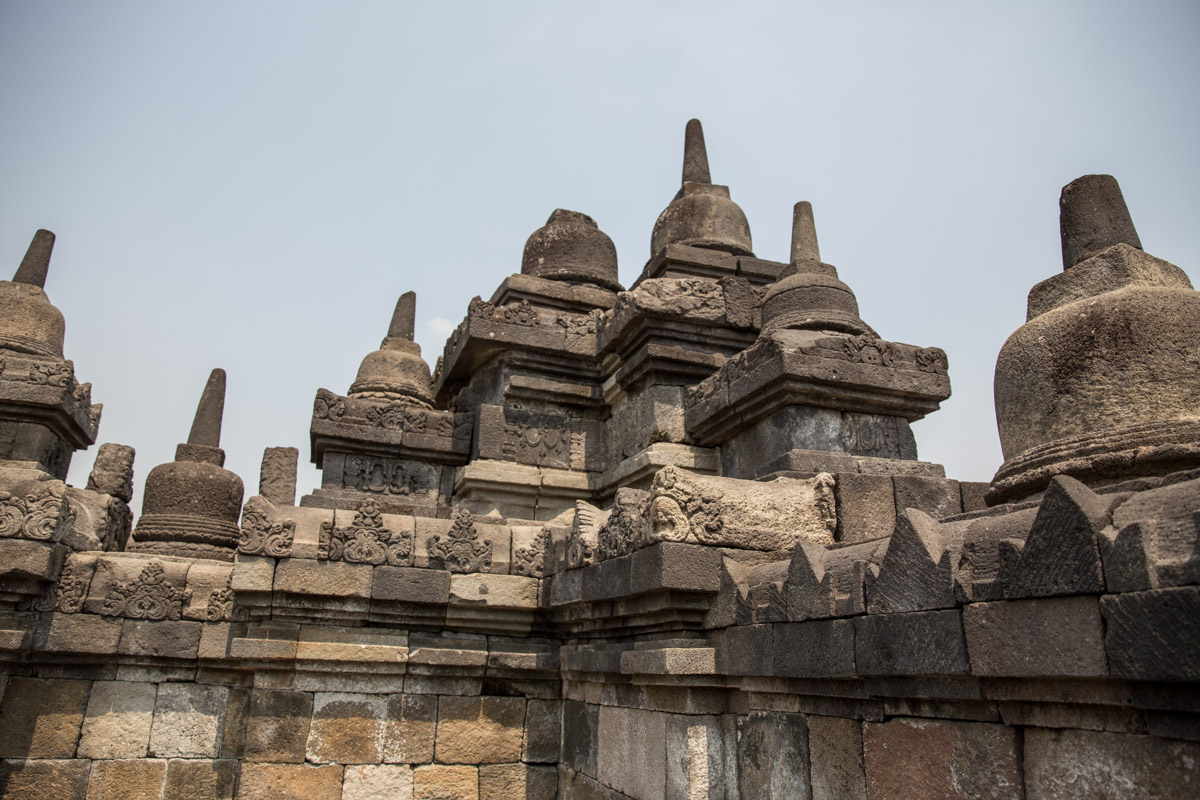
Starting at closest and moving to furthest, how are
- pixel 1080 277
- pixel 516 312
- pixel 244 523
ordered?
pixel 1080 277 → pixel 244 523 → pixel 516 312

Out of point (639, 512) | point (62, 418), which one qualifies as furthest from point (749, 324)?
point (62, 418)

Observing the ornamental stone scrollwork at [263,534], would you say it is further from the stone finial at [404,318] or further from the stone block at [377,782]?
the stone finial at [404,318]

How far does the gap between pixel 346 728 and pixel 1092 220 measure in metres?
4.79

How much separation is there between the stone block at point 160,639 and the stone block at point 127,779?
66 cm

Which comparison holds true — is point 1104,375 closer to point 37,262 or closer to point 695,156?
point 695,156

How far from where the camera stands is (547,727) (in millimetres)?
5617

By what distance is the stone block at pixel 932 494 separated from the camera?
4414 mm

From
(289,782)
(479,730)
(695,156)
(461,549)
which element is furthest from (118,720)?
(695,156)

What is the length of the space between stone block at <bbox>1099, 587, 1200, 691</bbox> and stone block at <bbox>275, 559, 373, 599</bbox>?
4.11 metres

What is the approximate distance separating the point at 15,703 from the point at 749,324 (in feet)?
18.2

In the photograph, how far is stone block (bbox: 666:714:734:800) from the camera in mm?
3631

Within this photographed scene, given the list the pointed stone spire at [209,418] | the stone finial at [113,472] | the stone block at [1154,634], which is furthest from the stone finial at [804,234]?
the stone finial at [113,472]

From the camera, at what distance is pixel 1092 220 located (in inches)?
133

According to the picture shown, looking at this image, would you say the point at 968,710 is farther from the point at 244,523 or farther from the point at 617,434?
the point at 617,434
